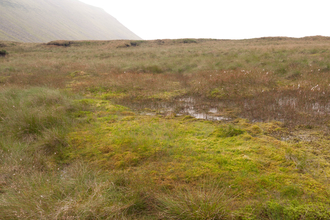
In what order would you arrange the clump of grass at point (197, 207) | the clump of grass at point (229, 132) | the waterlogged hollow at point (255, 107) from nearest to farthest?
the clump of grass at point (197, 207) → the clump of grass at point (229, 132) → the waterlogged hollow at point (255, 107)

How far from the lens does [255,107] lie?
5.62 meters

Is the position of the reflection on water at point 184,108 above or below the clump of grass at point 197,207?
above

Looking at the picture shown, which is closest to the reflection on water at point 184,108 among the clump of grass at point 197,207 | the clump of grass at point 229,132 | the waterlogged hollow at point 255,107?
the waterlogged hollow at point 255,107

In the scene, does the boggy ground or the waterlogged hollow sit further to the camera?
the waterlogged hollow

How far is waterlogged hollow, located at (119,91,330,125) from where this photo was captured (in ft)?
15.8

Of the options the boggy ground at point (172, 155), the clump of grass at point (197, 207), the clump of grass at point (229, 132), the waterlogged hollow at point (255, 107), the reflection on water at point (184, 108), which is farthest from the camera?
the reflection on water at point (184, 108)

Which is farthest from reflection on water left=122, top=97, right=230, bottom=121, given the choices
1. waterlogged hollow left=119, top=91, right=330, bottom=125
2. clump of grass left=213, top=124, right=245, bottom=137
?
clump of grass left=213, top=124, right=245, bottom=137

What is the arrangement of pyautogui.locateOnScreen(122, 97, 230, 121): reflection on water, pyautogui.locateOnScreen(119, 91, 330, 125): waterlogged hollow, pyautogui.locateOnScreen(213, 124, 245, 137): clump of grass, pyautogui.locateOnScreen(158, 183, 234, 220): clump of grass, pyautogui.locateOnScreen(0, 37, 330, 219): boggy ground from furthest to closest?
pyautogui.locateOnScreen(122, 97, 230, 121): reflection on water → pyautogui.locateOnScreen(119, 91, 330, 125): waterlogged hollow → pyautogui.locateOnScreen(213, 124, 245, 137): clump of grass → pyautogui.locateOnScreen(0, 37, 330, 219): boggy ground → pyautogui.locateOnScreen(158, 183, 234, 220): clump of grass

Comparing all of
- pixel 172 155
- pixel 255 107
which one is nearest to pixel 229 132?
pixel 172 155

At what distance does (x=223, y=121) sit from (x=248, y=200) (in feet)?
9.33

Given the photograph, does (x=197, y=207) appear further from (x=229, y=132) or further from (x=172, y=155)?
(x=229, y=132)

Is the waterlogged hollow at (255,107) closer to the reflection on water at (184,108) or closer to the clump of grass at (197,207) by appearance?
the reflection on water at (184,108)

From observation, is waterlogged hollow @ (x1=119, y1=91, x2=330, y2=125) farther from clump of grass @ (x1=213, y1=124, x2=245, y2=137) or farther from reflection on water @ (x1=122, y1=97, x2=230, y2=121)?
clump of grass @ (x1=213, y1=124, x2=245, y2=137)

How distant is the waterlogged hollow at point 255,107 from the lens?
4.82 meters
